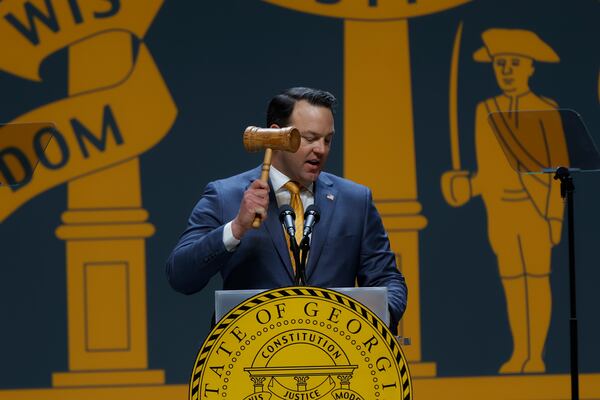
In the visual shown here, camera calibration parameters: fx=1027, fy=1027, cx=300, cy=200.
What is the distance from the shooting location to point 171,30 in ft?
18.5

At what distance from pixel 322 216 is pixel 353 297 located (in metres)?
0.65

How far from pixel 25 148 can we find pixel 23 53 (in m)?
2.27

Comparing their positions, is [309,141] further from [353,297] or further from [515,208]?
[515,208]

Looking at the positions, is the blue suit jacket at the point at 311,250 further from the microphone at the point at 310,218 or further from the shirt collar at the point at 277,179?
the microphone at the point at 310,218

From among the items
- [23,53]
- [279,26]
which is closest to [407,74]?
[279,26]

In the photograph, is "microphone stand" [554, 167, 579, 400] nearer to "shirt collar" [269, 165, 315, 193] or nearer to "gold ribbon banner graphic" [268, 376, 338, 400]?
"shirt collar" [269, 165, 315, 193]

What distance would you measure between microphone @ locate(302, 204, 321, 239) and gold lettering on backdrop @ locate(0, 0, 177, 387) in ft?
9.12

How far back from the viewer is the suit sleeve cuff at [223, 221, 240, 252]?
2914 mm

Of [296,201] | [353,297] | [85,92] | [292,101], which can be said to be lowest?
[353,297]

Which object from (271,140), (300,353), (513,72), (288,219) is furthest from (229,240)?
(513,72)

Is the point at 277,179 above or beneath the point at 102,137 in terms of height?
beneath

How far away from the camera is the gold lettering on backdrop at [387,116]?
5.60m

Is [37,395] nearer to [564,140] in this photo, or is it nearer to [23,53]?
[23,53]

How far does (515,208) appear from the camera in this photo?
18.5ft
